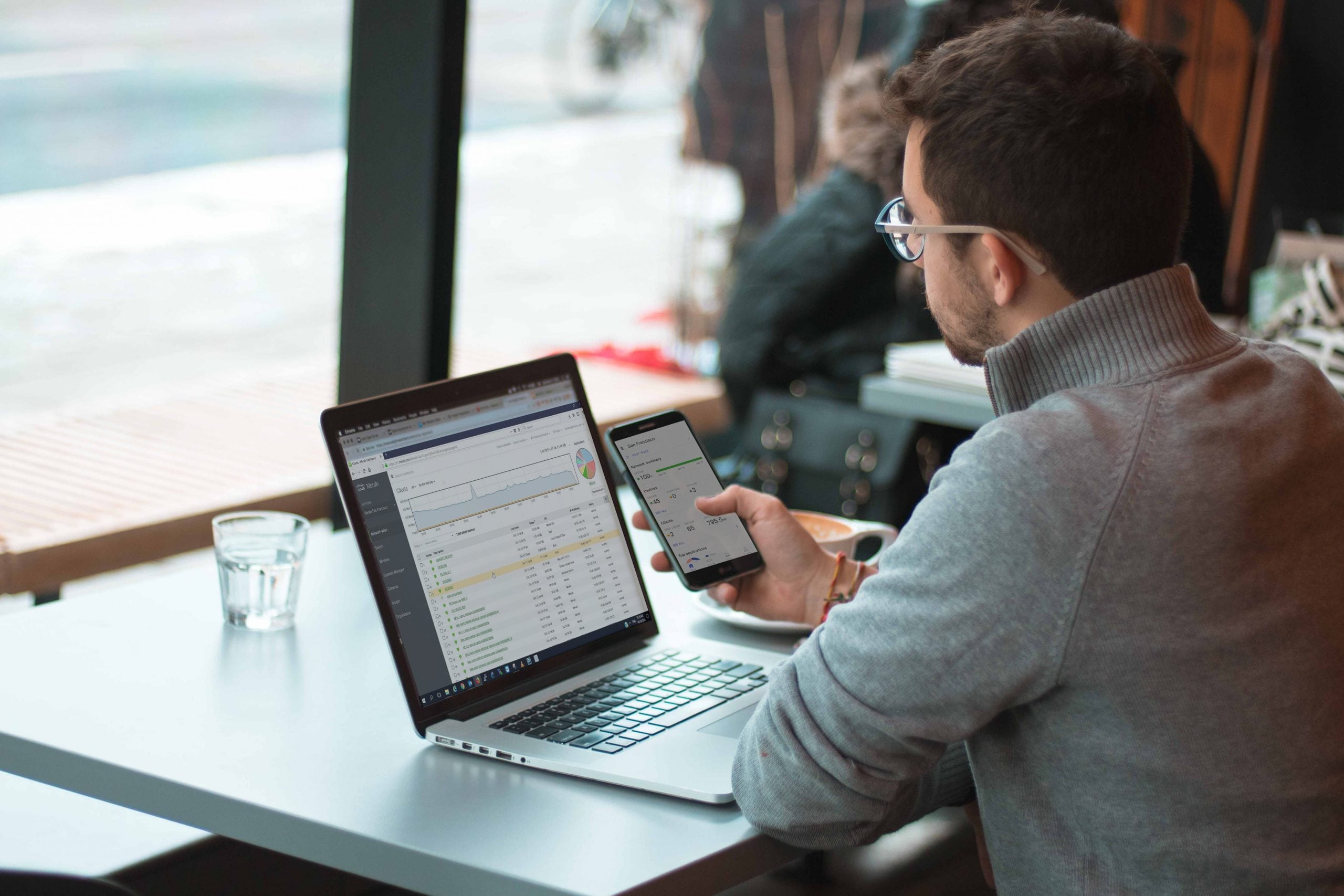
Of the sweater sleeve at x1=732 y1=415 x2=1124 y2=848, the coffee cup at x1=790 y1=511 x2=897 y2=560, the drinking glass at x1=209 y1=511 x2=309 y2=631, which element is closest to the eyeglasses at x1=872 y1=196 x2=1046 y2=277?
the sweater sleeve at x1=732 y1=415 x2=1124 y2=848

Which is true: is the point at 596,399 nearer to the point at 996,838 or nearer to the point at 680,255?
the point at 680,255

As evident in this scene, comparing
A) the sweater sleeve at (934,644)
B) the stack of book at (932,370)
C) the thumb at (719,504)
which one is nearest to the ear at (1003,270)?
the sweater sleeve at (934,644)

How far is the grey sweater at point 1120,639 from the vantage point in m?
1.01

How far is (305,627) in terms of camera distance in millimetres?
1547

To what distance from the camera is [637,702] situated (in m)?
1.35

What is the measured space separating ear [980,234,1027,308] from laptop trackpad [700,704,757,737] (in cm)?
43

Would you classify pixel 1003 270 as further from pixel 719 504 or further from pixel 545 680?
pixel 545 680

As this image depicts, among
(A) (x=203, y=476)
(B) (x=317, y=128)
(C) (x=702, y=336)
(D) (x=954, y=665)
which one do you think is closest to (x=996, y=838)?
(D) (x=954, y=665)

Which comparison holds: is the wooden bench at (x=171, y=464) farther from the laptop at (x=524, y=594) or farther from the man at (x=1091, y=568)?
the man at (x=1091, y=568)

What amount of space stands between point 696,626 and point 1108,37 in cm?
76

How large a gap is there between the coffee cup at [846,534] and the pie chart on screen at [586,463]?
24 centimetres

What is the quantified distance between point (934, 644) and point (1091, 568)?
0.39 feet

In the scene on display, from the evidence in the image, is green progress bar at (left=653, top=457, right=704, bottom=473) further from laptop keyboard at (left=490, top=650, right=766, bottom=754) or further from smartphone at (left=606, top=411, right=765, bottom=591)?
laptop keyboard at (left=490, top=650, right=766, bottom=754)

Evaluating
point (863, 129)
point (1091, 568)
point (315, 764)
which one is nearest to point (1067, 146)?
point (1091, 568)
